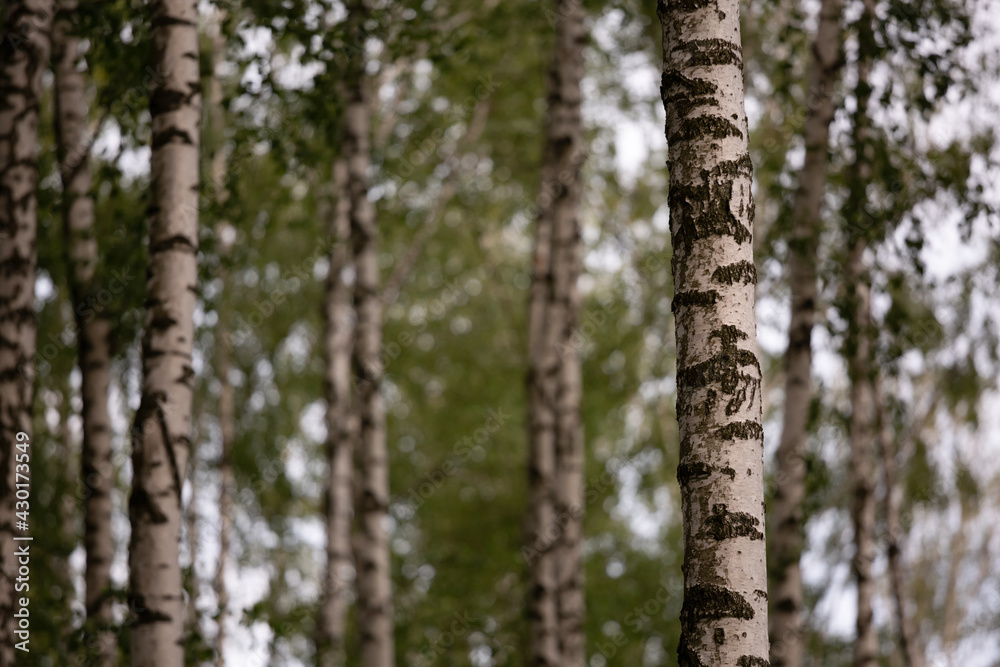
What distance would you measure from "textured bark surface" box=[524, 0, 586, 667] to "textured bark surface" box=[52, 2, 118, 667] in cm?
383

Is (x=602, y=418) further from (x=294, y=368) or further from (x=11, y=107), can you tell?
(x=11, y=107)

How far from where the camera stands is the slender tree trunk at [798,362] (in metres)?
6.81

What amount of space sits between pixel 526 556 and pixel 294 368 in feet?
35.7

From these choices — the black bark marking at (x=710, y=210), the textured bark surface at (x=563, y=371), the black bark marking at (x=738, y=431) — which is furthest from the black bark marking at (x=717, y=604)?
the textured bark surface at (x=563, y=371)

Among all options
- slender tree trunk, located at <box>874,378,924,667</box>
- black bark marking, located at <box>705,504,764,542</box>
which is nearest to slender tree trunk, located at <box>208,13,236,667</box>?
slender tree trunk, located at <box>874,378,924,667</box>

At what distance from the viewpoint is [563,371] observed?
9.34 m

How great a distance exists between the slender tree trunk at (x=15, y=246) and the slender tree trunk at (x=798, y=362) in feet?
15.9

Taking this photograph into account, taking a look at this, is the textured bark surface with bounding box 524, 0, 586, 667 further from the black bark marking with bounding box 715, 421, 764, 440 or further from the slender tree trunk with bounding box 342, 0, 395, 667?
the black bark marking with bounding box 715, 421, 764, 440

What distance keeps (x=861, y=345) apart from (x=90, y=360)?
660cm

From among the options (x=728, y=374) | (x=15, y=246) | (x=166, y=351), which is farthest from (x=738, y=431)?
(x=15, y=246)

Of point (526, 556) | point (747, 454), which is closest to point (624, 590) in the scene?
point (526, 556)

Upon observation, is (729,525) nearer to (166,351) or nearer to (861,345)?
(166,351)

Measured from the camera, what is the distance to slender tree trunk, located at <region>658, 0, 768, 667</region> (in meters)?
3.01

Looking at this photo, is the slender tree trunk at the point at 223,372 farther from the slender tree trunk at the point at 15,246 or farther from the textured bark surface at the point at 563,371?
the slender tree trunk at the point at 15,246
